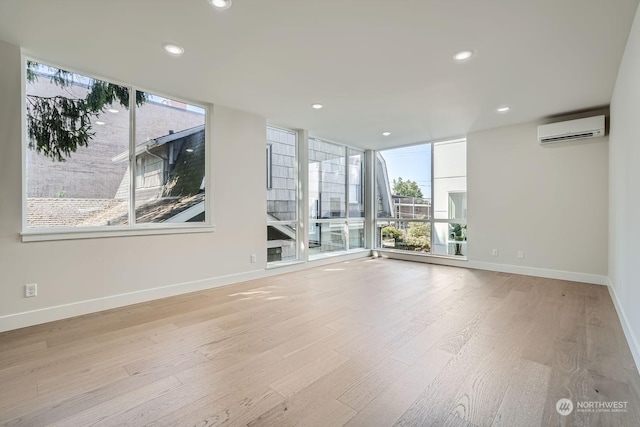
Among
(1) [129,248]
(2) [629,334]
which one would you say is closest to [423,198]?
(2) [629,334]

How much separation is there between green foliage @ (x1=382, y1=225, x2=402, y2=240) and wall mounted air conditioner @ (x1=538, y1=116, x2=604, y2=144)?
10.1ft

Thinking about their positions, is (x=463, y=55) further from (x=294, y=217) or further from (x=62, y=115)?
(x=62, y=115)

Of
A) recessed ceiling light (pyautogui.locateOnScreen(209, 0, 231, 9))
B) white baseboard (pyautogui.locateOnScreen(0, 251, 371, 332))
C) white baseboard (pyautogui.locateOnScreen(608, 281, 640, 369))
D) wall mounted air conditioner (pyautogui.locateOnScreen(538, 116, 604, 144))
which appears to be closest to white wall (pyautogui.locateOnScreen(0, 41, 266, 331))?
white baseboard (pyautogui.locateOnScreen(0, 251, 371, 332))

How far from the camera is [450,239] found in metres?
5.79

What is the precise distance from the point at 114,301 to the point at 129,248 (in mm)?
583

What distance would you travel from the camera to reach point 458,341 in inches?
92.7

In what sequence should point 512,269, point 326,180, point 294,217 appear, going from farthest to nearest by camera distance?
point 326,180 → point 294,217 → point 512,269

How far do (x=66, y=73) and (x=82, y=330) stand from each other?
Answer: 2.56m

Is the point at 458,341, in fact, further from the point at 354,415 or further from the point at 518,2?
the point at 518,2

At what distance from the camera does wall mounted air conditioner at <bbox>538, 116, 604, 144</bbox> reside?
3.93 metres

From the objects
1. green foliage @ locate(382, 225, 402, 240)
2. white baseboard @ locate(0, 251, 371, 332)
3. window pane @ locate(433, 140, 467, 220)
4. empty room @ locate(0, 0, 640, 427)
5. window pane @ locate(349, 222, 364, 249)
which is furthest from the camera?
window pane @ locate(349, 222, 364, 249)

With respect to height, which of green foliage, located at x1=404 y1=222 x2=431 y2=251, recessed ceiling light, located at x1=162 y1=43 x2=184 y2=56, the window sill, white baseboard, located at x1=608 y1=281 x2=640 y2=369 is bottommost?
white baseboard, located at x1=608 y1=281 x2=640 y2=369

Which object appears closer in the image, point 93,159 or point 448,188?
point 93,159

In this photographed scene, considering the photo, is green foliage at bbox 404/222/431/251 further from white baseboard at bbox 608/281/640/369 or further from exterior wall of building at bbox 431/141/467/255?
white baseboard at bbox 608/281/640/369
